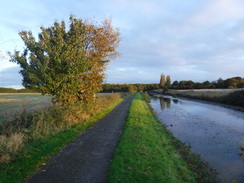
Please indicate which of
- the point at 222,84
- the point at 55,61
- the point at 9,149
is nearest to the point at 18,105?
the point at 55,61

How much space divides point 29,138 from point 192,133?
11882mm

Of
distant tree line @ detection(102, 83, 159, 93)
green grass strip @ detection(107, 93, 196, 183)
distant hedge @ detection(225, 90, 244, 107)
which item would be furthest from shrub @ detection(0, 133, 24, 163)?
distant tree line @ detection(102, 83, 159, 93)

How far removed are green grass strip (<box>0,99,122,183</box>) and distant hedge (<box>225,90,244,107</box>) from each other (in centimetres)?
3302

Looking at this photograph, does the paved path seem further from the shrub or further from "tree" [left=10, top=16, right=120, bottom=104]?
"tree" [left=10, top=16, right=120, bottom=104]

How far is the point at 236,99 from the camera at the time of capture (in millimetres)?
33781

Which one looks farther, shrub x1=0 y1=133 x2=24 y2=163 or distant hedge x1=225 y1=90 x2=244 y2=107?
distant hedge x1=225 y1=90 x2=244 y2=107

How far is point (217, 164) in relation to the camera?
8.43 m

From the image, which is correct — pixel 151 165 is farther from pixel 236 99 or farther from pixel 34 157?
pixel 236 99

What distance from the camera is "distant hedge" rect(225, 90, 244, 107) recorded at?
3211 centimetres

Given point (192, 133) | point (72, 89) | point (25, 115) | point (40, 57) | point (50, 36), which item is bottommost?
point (192, 133)

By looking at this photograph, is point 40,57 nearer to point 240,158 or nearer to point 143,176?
point 143,176

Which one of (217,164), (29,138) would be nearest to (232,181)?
Result: (217,164)

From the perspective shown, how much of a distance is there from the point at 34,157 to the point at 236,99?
122ft

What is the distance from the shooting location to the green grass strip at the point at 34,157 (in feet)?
18.1
